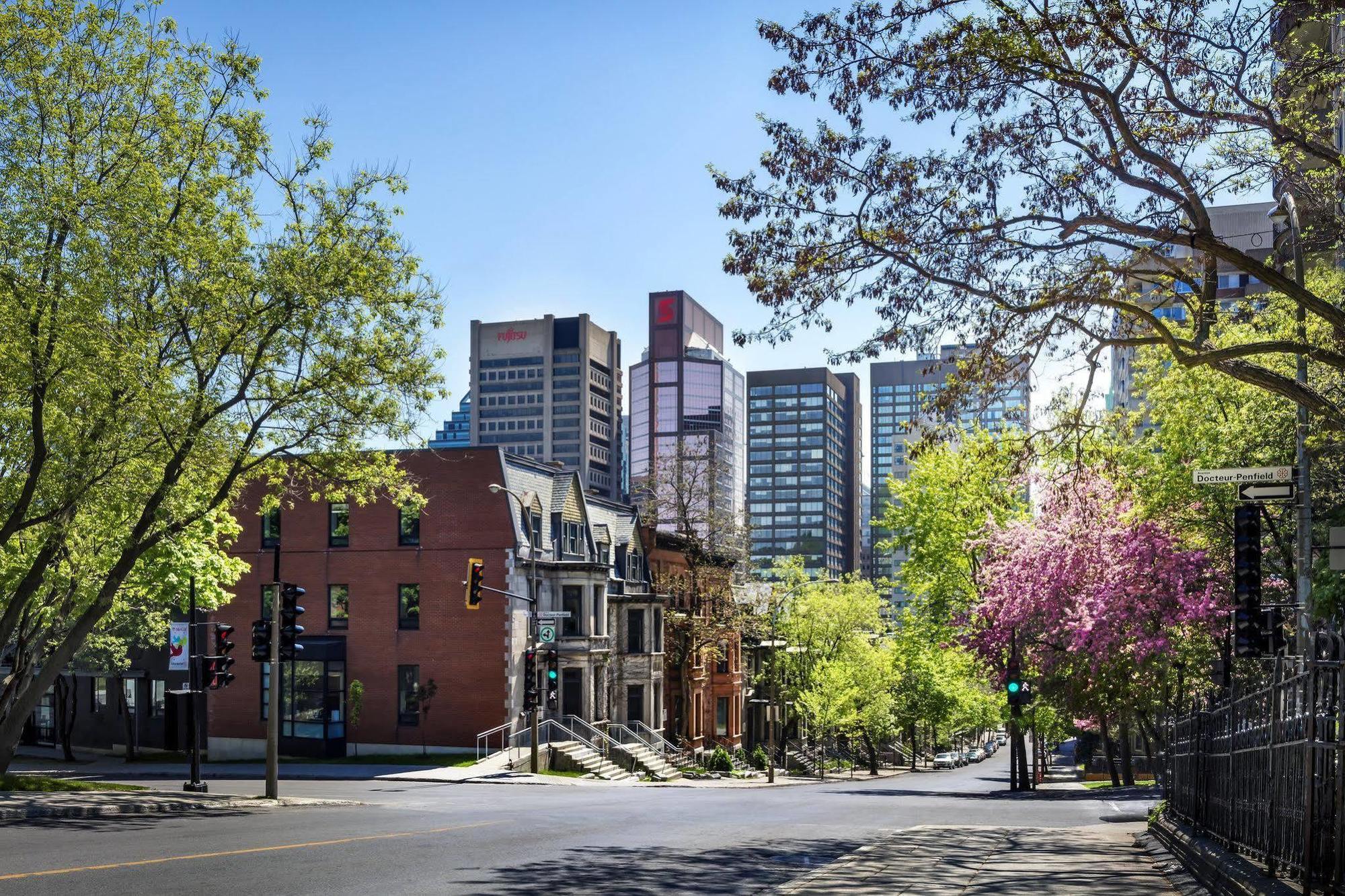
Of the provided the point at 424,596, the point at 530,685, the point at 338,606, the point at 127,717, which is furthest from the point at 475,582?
the point at 127,717

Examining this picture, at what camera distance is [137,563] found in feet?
118

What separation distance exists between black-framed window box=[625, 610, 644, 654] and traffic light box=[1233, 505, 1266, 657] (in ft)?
132

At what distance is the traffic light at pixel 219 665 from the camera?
99.5 feet

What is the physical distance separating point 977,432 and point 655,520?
23.6m

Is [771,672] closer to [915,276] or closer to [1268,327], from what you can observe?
[1268,327]

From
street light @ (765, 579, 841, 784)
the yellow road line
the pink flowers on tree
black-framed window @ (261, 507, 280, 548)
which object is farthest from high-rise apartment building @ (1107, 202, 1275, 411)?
black-framed window @ (261, 507, 280, 548)

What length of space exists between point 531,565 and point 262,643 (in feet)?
67.7

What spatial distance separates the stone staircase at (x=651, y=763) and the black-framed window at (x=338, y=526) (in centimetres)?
1428

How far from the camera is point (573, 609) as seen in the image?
173ft

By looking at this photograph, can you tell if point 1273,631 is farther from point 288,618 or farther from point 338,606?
point 338,606

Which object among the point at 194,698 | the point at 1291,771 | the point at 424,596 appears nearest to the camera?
the point at 1291,771

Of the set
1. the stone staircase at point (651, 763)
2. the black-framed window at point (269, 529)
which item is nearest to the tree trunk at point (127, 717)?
the black-framed window at point (269, 529)

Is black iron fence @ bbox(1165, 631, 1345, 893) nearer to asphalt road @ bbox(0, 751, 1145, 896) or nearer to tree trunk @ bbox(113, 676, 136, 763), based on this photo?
asphalt road @ bbox(0, 751, 1145, 896)

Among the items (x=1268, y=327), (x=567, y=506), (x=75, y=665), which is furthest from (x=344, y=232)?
(x=75, y=665)
